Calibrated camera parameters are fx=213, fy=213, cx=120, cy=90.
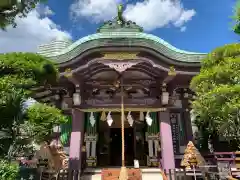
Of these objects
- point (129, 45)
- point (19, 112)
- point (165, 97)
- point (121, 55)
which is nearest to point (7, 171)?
point (19, 112)

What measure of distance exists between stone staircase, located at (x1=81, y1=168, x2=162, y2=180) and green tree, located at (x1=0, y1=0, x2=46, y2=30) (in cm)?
756

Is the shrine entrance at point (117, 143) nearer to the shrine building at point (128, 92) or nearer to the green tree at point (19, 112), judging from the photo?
the shrine building at point (128, 92)

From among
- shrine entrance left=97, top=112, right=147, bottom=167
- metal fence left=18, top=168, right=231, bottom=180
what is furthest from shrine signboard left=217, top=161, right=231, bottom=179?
shrine entrance left=97, top=112, right=147, bottom=167

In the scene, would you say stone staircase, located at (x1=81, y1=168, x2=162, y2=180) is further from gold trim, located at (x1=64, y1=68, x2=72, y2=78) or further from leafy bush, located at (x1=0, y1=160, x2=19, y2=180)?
gold trim, located at (x1=64, y1=68, x2=72, y2=78)

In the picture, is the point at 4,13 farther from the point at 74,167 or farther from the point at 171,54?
the point at 171,54

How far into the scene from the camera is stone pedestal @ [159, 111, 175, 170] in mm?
10609

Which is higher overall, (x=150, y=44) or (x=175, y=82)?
(x=150, y=44)

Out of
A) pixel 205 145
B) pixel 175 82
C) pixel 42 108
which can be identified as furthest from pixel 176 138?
pixel 42 108

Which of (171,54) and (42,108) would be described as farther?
(171,54)

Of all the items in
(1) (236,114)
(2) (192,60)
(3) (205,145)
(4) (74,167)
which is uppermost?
(2) (192,60)

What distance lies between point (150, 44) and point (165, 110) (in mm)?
3617

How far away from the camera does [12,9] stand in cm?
626

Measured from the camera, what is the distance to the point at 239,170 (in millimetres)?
8055

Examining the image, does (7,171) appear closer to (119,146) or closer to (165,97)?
(165,97)
